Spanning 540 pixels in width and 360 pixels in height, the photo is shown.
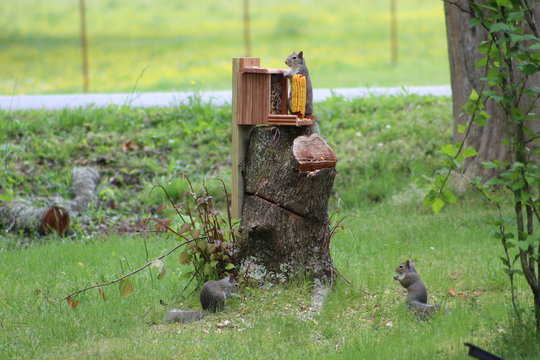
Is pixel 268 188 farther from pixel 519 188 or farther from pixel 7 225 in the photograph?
pixel 7 225

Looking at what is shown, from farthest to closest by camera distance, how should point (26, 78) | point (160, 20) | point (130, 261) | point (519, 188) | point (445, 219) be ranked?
1. point (160, 20)
2. point (26, 78)
3. point (445, 219)
4. point (130, 261)
5. point (519, 188)

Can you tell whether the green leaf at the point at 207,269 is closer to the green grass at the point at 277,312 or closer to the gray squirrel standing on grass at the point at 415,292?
the green grass at the point at 277,312

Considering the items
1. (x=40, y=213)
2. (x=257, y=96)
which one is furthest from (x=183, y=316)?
(x=40, y=213)

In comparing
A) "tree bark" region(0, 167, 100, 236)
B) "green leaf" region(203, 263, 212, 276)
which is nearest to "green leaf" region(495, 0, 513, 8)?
"green leaf" region(203, 263, 212, 276)

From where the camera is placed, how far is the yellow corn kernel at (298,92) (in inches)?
237

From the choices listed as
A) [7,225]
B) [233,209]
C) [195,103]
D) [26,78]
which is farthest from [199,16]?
[233,209]

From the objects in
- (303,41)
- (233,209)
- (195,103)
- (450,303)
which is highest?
(303,41)

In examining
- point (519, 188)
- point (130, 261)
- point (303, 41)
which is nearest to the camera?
point (519, 188)

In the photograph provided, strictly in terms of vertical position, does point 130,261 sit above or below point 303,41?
below

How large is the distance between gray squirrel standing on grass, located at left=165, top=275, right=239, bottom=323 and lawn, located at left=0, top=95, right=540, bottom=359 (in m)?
0.10

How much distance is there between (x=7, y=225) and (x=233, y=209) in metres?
4.07

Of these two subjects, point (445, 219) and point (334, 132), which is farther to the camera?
point (334, 132)

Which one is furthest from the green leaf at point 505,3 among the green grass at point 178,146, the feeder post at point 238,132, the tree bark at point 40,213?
the tree bark at point 40,213

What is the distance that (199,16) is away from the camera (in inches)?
1401
